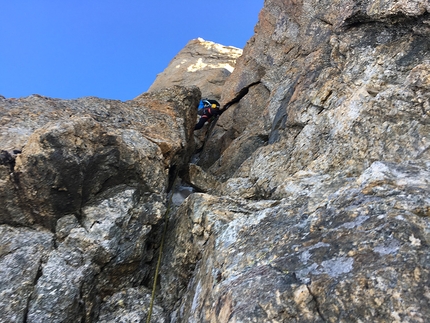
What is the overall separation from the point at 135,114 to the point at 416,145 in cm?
892

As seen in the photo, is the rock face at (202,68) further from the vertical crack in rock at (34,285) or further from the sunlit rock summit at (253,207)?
the vertical crack in rock at (34,285)

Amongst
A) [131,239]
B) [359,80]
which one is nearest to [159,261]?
[131,239]

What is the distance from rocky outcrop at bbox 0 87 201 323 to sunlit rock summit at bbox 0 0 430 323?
0.03 m

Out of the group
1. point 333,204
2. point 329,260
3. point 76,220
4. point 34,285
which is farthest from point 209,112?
point 329,260

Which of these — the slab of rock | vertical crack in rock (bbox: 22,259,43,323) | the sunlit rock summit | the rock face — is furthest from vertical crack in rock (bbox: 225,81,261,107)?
vertical crack in rock (bbox: 22,259,43,323)

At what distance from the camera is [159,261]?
8.56 meters

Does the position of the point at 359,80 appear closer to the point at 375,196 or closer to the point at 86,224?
the point at 375,196

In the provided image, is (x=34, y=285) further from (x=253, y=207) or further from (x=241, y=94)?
(x=241, y=94)

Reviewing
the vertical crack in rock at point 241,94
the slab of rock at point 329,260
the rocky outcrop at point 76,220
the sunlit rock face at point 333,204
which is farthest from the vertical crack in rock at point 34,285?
the vertical crack in rock at point 241,94

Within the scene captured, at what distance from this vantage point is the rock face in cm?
2775

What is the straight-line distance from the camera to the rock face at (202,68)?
91.0ft

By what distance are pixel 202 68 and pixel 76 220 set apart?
24.3 m

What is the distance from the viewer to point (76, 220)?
27.3 feet

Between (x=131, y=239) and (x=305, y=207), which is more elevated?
(x=131, y=239)
